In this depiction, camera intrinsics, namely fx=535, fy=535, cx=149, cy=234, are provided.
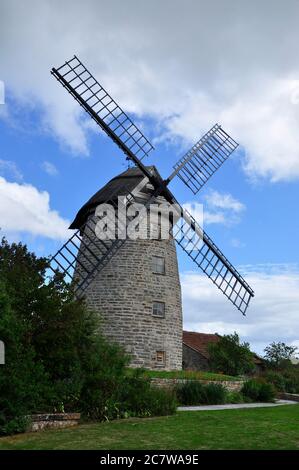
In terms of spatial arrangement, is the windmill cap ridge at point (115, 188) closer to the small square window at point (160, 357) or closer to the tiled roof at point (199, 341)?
the small square window at point (160, 357)

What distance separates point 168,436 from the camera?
10375 millimetres

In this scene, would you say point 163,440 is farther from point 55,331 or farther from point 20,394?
point 55,331

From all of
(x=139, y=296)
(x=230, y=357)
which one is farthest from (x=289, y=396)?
(x=139, y=296)

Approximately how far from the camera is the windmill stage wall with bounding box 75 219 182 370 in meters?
23.8

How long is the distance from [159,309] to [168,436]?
14600 millimetres

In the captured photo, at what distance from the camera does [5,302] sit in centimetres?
1182

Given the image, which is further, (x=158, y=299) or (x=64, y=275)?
(x=158, y=299)

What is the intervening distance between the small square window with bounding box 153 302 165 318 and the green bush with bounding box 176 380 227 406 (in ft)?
14.2

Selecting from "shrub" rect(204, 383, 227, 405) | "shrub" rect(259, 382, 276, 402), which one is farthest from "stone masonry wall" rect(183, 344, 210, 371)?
"shrub" rect(204, 383, 227, 405)

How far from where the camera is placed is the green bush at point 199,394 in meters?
20.4

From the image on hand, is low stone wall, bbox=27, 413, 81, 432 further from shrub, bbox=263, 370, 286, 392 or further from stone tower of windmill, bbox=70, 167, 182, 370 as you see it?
shrub, bbox=263, 370, 286, 392

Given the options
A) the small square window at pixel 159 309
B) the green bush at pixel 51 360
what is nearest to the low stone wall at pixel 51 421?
the green bush at pixel 51 360

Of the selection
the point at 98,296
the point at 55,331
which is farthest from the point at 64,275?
the point at 98,296
